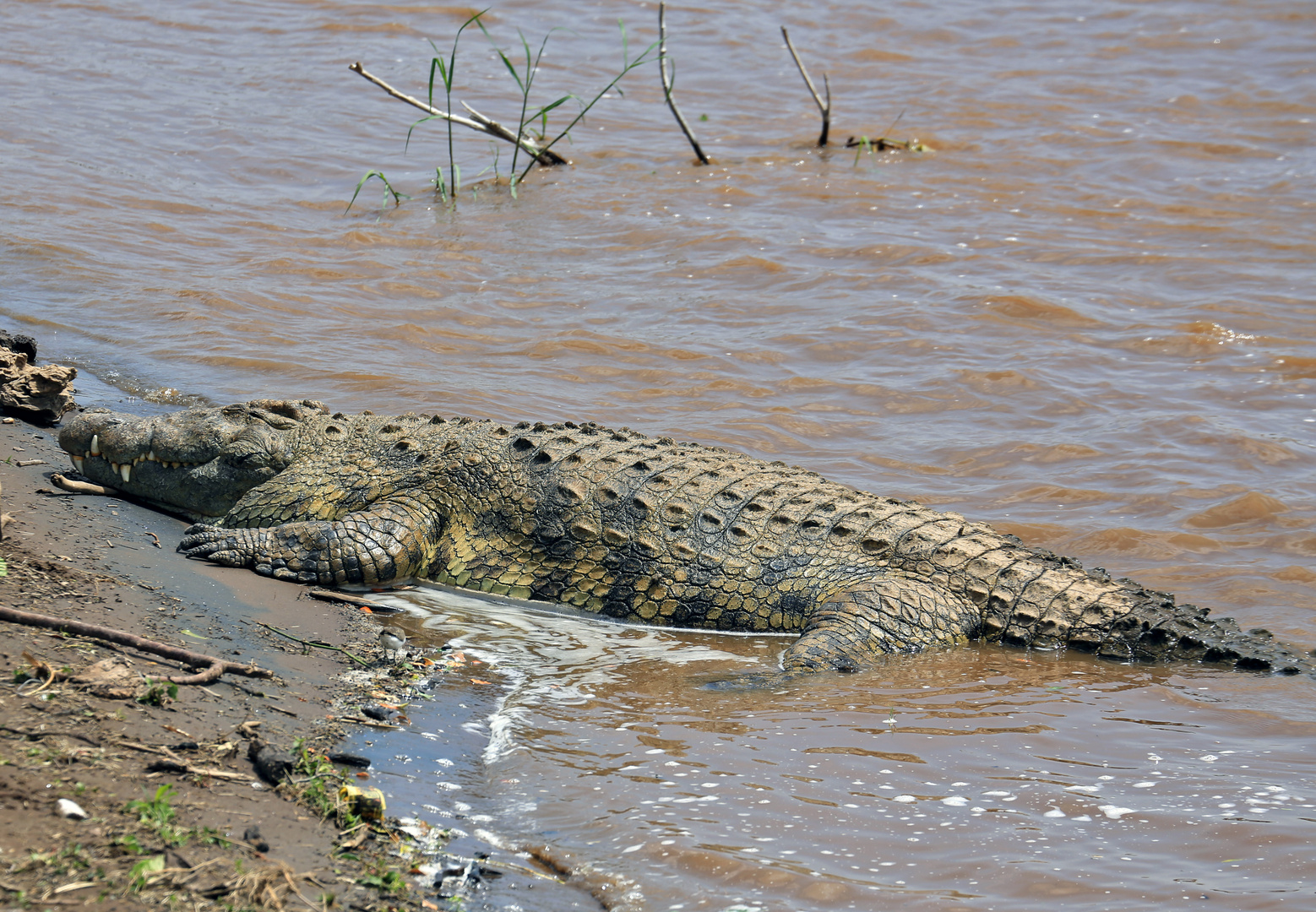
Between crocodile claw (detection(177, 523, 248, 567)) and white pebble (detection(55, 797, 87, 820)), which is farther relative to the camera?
crocodile claw (detection(177, 523, 248, 567))

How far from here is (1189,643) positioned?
446 centimetres

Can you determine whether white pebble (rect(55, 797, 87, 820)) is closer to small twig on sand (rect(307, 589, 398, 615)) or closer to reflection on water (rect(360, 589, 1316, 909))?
reflection on water (rect(360, 589, 1316, 909))

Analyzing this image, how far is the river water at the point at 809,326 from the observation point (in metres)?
3.26

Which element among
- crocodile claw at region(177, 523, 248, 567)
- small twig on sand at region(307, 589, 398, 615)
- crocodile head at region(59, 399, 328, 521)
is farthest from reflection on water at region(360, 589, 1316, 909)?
crocodile head at region(59, 399, 328, 521)

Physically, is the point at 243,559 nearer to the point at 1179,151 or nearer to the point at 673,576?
the point at 673,576

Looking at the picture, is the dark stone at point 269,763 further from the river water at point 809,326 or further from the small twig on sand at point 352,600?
the small twig on sand at point 352,600

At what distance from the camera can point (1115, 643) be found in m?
4.50

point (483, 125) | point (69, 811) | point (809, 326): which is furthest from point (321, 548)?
point (483, 125)

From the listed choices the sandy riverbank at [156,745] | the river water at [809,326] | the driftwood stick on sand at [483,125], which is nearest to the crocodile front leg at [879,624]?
the river water at [809,326]

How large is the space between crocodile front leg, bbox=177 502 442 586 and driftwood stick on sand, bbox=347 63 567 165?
5.46 metres

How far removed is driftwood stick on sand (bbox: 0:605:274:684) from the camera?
3.07 meters

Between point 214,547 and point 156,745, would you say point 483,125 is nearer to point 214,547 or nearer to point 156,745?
point 214,547

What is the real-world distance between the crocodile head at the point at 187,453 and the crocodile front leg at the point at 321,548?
13.8 inches

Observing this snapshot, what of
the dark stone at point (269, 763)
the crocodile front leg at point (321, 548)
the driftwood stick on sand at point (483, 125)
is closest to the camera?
the dark stone at point (269, 763)
